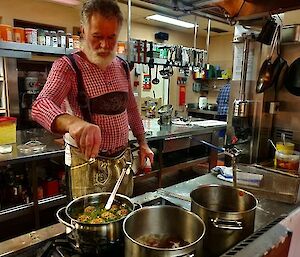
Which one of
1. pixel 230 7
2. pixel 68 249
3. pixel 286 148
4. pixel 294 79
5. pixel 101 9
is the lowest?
pixel 68 249

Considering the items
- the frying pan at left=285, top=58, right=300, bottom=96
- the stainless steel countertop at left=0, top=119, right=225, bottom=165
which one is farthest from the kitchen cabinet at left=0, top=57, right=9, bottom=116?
the frying pan at left=285, top=58, right=300, bottom=96

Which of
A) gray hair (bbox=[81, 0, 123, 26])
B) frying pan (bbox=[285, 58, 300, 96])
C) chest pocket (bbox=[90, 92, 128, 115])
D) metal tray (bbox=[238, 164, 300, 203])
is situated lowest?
metal tray (bbox=[238, 164, 300, 203])

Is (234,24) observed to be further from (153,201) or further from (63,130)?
(63,130)

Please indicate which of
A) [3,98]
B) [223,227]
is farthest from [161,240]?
[3,98]

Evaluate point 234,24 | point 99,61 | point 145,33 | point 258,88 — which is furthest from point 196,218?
point 145,33

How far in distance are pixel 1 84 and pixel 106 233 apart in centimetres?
379

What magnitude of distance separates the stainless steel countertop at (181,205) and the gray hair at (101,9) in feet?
2.75

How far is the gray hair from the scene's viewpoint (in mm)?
1168

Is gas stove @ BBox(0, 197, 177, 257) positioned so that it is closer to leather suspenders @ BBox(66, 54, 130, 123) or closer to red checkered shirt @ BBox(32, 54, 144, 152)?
red checkered shirt @ BBox(32, 54, 144, 152)

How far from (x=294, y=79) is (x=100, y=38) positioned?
1.28 metres

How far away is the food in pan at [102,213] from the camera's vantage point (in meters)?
0.77

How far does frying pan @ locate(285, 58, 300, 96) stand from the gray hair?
46.2 inches

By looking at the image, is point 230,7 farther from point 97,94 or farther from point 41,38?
point 41,38

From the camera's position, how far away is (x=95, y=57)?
50.0 inches
